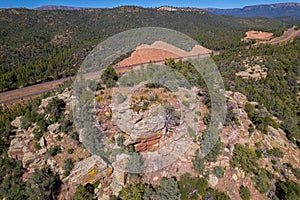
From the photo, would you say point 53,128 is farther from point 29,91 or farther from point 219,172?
point 29,91

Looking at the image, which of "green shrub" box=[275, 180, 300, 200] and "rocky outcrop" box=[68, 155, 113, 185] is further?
"rocky outcrop" box=[68, 155, 113, 185]

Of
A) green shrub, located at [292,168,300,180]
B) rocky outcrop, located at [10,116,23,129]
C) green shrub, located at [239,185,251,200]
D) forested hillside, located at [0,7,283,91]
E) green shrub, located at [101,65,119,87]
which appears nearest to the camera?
green shrub, located at [239,185,251,200]

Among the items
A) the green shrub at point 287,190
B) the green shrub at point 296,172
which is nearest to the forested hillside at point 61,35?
the green shrub at point 287,190

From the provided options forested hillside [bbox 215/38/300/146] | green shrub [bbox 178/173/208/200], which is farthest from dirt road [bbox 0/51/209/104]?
green shrub [bbox 178/173/208/200]

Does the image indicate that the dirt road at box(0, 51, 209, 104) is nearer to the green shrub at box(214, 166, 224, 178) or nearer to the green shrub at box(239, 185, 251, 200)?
the green shrub at box(214, 166, 224, 178)

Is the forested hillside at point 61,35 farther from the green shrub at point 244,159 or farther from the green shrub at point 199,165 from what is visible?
the green shrub at point 244,159

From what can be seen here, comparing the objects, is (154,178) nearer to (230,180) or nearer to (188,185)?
(188,185)

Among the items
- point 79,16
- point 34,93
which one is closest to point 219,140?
point 34,93

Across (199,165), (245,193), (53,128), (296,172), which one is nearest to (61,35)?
(53,128)
